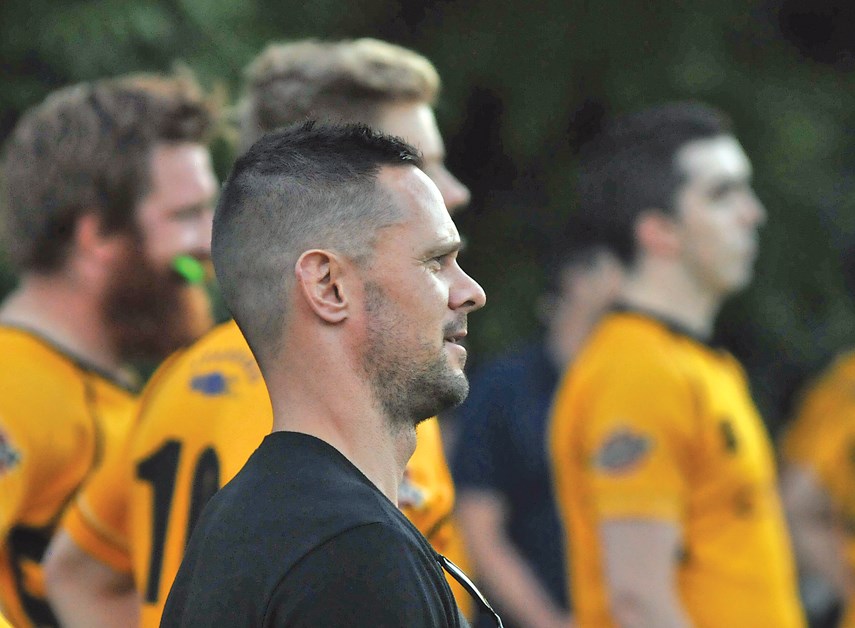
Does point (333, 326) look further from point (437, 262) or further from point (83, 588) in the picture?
point (83, 588)

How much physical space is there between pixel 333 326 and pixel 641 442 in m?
2.26

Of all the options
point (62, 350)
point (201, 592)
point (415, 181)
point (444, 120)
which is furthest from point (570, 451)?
point (444, 120)

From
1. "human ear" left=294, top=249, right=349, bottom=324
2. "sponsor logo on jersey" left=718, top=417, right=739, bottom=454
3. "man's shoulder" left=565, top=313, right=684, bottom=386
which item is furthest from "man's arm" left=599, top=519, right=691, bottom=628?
"human ear" left=294, top=249, right=349, bottom=324

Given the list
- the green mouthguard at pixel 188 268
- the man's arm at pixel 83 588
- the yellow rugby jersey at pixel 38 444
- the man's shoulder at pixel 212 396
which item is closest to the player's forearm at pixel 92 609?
the man's arm at pixel 83 588

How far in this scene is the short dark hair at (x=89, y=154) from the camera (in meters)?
3.71

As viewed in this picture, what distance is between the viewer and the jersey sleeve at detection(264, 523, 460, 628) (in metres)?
1.63

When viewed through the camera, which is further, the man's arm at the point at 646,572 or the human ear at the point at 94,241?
the man's arm at the point at 646,572

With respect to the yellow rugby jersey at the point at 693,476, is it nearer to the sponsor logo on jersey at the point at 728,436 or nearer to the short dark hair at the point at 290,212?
the sponsor logo on jersey at the point at 728,436

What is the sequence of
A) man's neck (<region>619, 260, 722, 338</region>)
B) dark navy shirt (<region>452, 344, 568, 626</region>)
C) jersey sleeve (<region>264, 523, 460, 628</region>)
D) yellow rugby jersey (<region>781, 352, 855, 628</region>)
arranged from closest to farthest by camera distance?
jersey sleeve (<region>264, 523, 460, 628</region>), man's neck (<region>619, 260, 722, 338</region>), yellow rugby jersey (<region>781, 352, 855, 628</region>), dark navy shirt (<region>452, 344, 568, 626</region>)

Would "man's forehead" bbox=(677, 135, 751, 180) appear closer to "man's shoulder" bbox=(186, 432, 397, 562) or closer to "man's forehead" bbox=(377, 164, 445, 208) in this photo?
"man's forehead" bbox=(377, 164, 445, 208)

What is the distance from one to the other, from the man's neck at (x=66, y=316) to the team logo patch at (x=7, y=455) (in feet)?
1.31

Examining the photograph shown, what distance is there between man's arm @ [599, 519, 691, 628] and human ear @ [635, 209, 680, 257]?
39.7 inches

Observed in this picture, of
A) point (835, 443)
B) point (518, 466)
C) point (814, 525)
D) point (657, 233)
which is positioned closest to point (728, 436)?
point (657, 233)

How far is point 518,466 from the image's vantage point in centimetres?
547
